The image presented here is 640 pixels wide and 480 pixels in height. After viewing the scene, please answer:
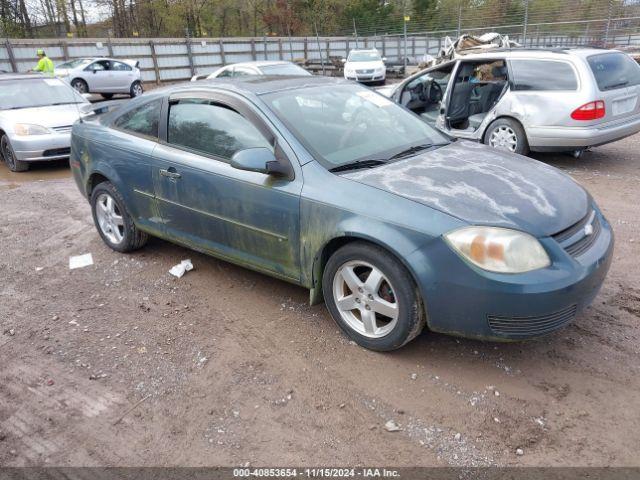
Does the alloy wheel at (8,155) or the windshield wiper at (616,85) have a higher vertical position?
the windshield wiper at (616,85)

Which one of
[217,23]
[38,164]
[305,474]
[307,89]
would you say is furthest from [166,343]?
[217,23]

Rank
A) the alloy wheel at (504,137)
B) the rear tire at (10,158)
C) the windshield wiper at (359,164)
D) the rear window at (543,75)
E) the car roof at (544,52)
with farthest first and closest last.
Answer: the rear tire at (10,158) → the alloy wheel at (504,137) → the car roof at (544,52) → the rear window at (543,75) → the windshield wiper at (359,164)

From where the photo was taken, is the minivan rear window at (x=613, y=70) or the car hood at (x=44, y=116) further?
the car hood at (x=44, y=116)

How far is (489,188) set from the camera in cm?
308

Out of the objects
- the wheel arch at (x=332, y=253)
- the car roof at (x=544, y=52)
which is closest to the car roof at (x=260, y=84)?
the wheel arch at (x=332, y=253)

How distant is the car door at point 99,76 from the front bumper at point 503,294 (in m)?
19.4

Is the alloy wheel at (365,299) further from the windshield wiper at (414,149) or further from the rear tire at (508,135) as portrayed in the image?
the rear tire at (508,135)

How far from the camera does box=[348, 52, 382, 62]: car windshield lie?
21609mm

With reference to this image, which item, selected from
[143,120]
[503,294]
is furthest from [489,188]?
[143,120]

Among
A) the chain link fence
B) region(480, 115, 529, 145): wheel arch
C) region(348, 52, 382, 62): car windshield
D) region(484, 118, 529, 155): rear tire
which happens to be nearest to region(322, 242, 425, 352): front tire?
region(484, 118, 529, 155): rear tire

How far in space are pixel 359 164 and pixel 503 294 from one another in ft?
4.19

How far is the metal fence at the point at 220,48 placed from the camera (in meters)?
20.7

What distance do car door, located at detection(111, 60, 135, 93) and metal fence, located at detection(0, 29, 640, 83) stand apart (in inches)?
172

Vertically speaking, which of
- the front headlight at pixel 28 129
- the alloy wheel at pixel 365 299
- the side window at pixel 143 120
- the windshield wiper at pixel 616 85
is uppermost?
the side window at pixel 143 120
